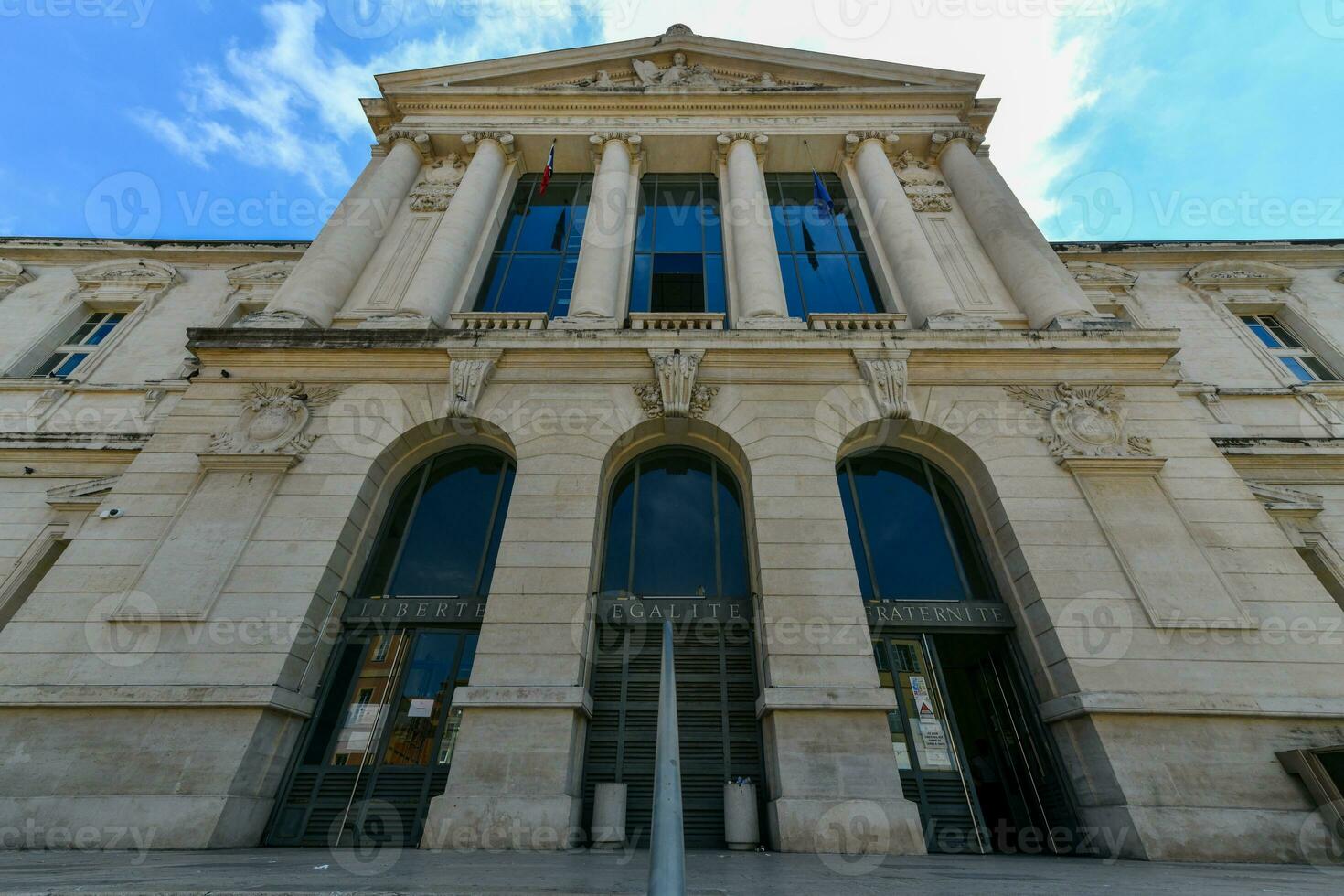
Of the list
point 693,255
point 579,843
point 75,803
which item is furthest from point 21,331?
point 579,843

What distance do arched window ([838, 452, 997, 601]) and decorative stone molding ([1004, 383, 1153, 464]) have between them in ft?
6.53

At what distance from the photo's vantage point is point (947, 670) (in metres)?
9.64

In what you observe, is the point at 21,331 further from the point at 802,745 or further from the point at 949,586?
the point at 949,586

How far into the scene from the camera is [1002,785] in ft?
29.1

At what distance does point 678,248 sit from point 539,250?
12.6ft

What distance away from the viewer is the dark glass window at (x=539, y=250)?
48.7ft

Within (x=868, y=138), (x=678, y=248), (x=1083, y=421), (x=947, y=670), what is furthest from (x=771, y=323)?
(x=868, y=138)

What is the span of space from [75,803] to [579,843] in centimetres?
621

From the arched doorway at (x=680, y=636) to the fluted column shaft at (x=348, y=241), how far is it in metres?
7.96

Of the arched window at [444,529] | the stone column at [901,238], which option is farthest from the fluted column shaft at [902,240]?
the arched window at [444,529]

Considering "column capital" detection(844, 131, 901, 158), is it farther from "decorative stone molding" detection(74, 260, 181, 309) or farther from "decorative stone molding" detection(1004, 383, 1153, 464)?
"decorative stone molding" detection(74, 260, 181, 309)

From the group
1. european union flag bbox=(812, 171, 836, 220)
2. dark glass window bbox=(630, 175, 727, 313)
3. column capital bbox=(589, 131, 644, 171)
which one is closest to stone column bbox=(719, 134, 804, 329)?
dark glass window bbox=(630, 175, 727, 313)

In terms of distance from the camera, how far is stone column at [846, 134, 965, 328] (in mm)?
12945

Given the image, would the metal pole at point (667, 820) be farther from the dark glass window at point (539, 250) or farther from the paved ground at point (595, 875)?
the dark glass window at point (539, 250)
